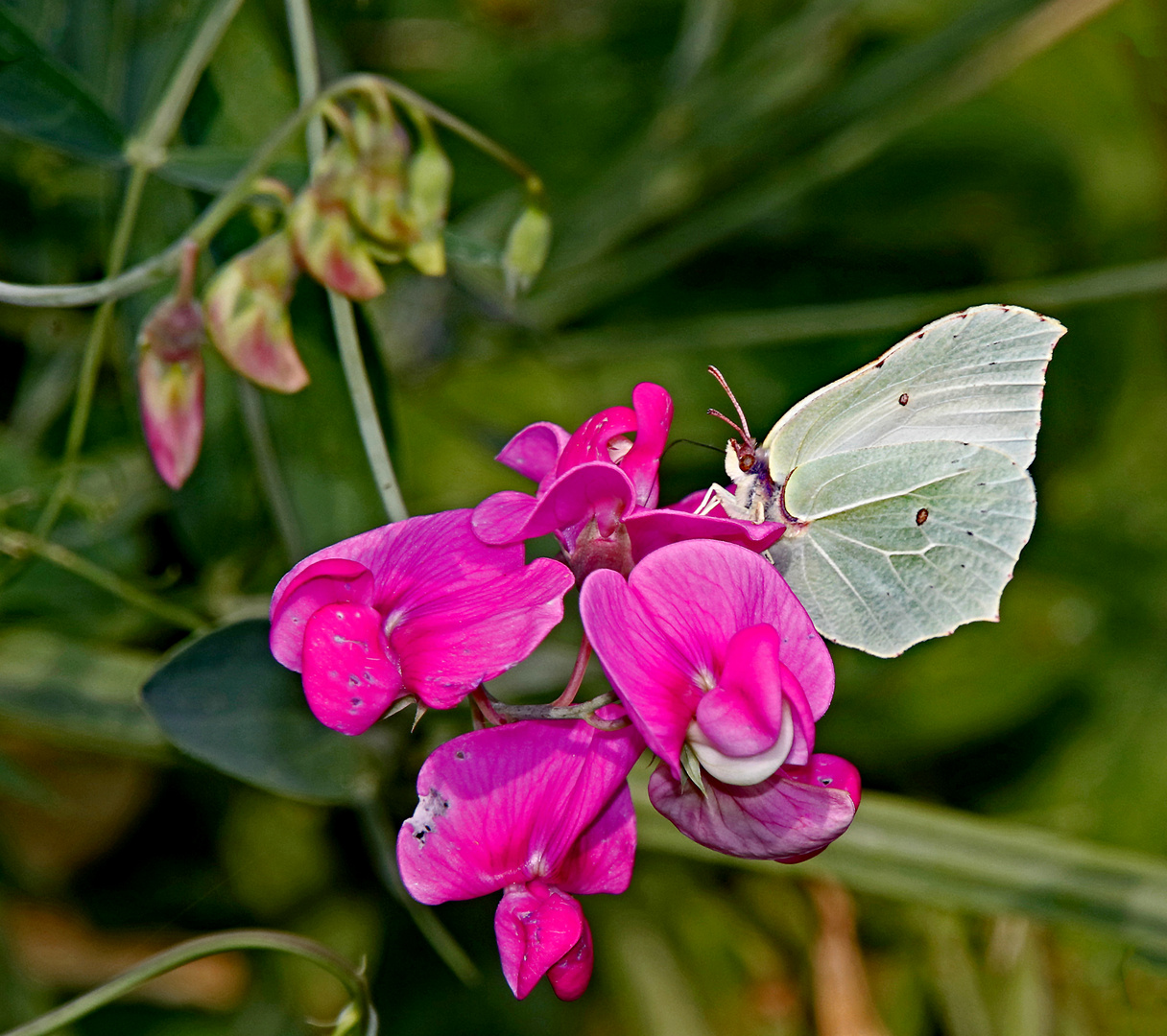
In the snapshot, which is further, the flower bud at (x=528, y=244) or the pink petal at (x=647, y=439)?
the flower bud at (x=528, y=244)

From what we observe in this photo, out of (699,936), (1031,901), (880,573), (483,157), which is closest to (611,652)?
(880,573)

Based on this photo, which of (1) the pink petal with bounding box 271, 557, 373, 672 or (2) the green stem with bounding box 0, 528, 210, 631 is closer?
(1) the pink petal with bounding box 271, 557, 373, 672

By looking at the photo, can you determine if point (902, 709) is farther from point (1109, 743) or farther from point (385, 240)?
point (385, 240)

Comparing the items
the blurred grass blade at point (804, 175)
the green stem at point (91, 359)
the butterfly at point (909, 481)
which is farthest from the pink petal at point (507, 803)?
the blurred grass blade at point (804, 175)

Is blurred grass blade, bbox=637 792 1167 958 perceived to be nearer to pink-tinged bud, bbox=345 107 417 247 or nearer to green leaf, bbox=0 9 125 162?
pink-tinged bud, bbox=345 107 417 247

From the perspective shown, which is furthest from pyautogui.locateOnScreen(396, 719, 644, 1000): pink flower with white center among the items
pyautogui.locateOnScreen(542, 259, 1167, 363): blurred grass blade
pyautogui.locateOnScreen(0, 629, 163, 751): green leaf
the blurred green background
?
pyautogui.locateOnScreen(542, 259, 1167, 363): blurred grass blade

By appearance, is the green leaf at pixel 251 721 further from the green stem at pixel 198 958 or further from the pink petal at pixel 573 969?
the pink petal at pixel 573 969

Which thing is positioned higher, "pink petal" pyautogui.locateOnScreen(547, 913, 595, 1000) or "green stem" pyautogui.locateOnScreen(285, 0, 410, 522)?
"green stem" pyautogui.locateOnScreen(285, 0, 410, 522)
